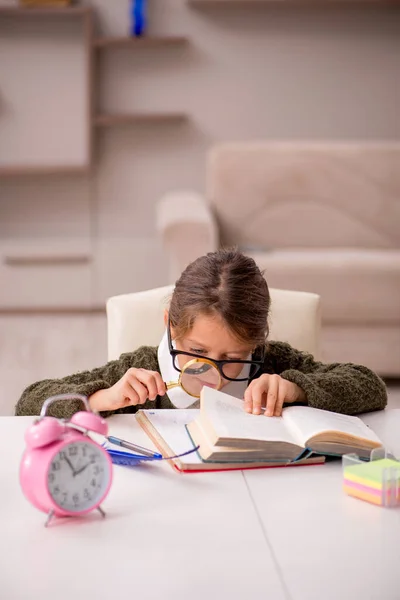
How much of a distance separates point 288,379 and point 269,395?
0.10 m

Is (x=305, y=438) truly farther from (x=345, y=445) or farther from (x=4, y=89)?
(x=4, y=89)

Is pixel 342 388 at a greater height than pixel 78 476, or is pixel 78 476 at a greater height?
pixel 78 476

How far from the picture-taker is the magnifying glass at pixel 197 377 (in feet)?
4.49

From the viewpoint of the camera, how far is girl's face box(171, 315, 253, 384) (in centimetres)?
145

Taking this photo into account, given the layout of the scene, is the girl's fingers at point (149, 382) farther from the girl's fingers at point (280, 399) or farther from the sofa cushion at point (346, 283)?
the sofa cushion at point (346, 283)

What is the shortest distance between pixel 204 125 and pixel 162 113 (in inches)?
9.4

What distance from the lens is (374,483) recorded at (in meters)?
1.04

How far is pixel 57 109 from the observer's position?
4742 mm

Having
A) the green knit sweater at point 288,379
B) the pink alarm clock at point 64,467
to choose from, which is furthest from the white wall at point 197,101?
the pink alarm clock at point 64,467

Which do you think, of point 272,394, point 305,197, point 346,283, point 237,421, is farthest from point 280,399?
point 305,197

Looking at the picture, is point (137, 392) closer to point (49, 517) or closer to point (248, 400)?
point (248, 400)

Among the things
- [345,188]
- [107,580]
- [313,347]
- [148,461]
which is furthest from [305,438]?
[345,188]

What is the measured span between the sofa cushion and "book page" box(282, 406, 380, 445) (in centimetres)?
199

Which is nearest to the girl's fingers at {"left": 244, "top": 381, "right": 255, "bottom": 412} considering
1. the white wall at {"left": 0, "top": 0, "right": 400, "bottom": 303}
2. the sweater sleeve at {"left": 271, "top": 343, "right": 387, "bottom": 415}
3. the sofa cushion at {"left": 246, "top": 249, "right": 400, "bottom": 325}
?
the sweater sleeve at {"left": 271, "top": 343, "right": 387, "bottom": 415}
